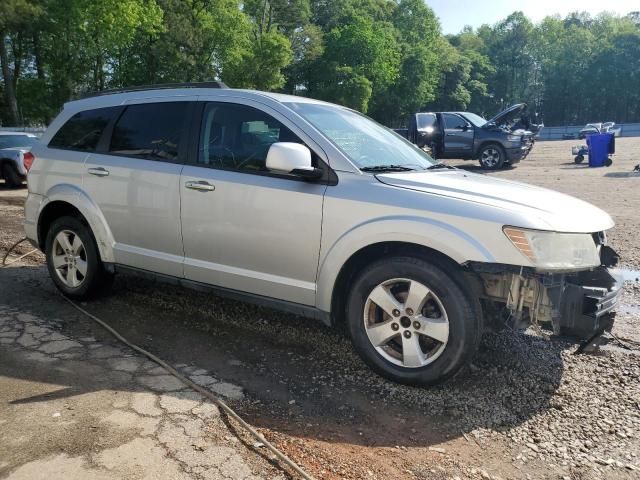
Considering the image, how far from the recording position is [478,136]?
17.7 metres

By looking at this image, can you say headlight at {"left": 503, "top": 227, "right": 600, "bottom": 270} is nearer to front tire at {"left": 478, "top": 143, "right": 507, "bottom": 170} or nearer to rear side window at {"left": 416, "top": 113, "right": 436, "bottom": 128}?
front tire at {"left": 478, "top": 143, "right": 507, "bottom": 170}

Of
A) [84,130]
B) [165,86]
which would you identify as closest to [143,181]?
[165,86]

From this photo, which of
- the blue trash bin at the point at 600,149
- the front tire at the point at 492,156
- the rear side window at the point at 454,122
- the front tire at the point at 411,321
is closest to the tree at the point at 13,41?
the rear side window at the point at 454,122

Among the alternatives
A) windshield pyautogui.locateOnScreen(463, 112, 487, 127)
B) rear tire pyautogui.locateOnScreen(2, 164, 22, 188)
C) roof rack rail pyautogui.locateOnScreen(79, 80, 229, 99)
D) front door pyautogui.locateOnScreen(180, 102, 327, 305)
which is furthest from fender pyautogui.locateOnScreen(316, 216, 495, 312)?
windshield pyautogui.locateOnScreen(463, 112, 487, 127)

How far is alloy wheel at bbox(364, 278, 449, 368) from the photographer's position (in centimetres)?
320

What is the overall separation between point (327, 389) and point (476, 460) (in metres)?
1.01

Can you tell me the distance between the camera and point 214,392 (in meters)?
3.23

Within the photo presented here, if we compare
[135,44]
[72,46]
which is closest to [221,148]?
[72,46]

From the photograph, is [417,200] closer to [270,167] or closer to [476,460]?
[270,167]

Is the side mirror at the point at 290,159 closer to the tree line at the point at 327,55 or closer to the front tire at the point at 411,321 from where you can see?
the front tire at the point at 411,321

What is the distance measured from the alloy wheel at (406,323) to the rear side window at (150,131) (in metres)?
1.99

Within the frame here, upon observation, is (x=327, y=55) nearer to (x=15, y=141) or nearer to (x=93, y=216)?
(x=15, y=141)

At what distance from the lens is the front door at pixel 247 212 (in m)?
3.58

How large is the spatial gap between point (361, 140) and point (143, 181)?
1.75 meters
